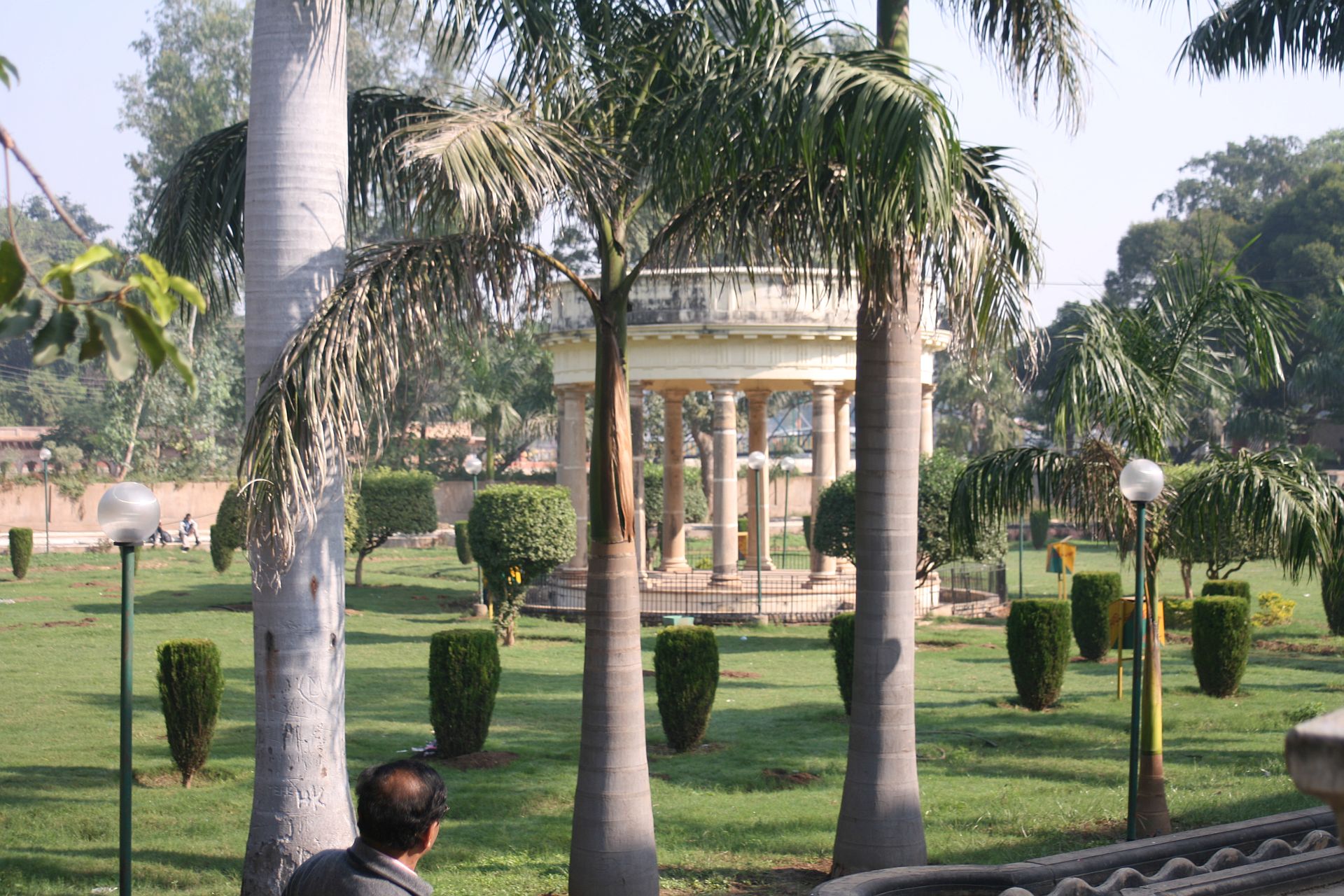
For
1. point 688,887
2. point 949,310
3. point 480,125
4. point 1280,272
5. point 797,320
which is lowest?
point 688,887

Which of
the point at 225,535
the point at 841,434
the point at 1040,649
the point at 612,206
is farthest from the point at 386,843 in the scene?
the point at 225,535

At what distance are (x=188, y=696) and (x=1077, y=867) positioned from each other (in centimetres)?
733

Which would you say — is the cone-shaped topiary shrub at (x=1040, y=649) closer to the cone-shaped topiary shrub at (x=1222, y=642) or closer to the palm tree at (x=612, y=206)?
the cone-shaped topiary shrub at (x=1222, y=642)

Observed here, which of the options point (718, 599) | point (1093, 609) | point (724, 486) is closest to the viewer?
point (1093, 609)

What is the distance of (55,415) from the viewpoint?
69000mm

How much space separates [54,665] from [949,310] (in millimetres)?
14044

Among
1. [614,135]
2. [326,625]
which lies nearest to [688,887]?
[326,625]

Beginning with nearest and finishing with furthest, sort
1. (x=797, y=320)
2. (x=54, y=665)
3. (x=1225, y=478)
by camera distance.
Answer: (x=1225, y=478)
(x=54, y=665)
(x=797, y=320)

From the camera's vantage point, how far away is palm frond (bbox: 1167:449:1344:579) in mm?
9516

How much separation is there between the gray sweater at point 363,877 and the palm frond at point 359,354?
3145 mm

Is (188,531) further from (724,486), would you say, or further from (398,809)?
(398,809)

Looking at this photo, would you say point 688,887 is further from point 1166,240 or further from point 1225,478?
point 1166,240

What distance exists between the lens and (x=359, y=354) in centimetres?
670

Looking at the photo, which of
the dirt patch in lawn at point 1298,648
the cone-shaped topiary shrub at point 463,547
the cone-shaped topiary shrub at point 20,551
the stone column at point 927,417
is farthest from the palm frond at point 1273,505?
the cone-shaped topiary shrub at point 463,547
